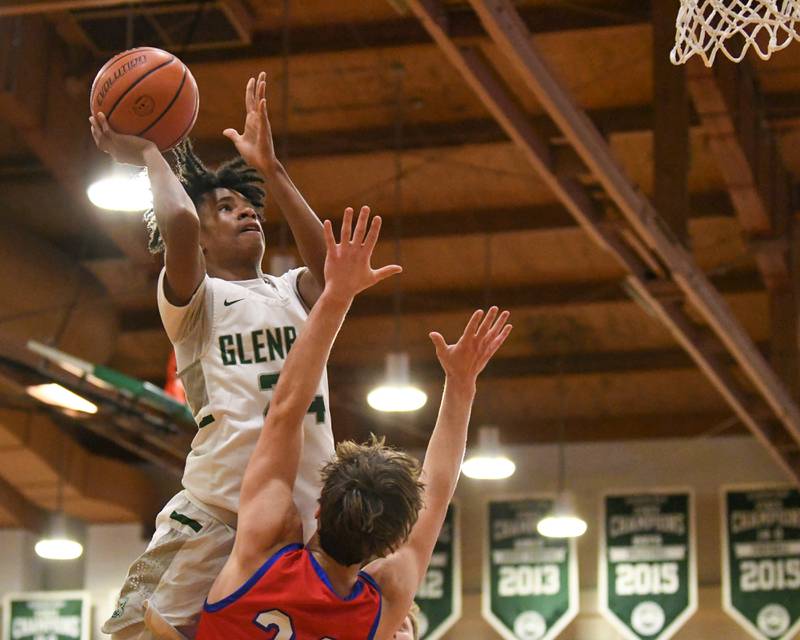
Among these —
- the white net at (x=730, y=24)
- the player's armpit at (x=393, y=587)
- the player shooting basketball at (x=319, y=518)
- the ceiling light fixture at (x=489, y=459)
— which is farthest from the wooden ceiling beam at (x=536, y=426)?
the player shooting basketball at (x=319, y=518)

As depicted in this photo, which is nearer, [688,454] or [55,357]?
[55,357]

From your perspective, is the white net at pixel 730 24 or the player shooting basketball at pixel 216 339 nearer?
the player shooting basketball at pixel 216 339

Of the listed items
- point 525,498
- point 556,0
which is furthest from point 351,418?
point 556,0

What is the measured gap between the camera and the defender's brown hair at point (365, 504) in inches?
164

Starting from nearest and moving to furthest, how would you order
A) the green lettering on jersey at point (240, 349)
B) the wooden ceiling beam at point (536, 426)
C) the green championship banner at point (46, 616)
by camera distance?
1. the green lettering on jersey at point (240, 349)
2. the green championship banner at point (46, 616)
3. the wooden ceiling beam at point (536, 426)

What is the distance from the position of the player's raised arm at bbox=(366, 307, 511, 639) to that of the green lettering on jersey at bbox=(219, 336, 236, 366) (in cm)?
60

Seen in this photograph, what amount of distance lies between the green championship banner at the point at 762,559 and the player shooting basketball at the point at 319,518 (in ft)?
43.3

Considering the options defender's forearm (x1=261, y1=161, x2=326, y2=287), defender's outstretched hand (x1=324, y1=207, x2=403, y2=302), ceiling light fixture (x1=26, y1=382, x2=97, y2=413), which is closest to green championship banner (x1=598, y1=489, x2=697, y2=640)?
ceiling light fixture (x1=26, y1=382, x2=97, y2=413)

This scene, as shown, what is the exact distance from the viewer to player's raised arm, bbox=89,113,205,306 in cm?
435

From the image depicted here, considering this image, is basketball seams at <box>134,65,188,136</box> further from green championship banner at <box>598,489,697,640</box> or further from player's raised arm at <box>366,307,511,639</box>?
green championship banner at <box>598,489,697,640</box>

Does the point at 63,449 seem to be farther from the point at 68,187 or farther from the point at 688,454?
the point at 688,454

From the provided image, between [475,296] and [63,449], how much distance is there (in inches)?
209

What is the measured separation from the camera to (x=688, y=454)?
1881 cm

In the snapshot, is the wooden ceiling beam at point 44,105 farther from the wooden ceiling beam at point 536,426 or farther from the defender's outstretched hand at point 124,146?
the defender's outstretched hand at point 124,146
